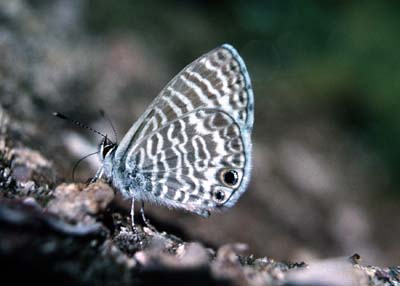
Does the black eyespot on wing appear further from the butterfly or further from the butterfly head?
the butterfly head

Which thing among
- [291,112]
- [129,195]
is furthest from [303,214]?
[129,195]

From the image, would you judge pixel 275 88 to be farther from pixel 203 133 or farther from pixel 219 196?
pixel 219 196

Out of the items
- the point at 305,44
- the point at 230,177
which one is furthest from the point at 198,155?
the point at 305,44

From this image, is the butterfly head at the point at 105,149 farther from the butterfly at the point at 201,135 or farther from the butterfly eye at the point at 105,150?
the butterfly at the point at 201,135

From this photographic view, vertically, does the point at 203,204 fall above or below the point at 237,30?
below

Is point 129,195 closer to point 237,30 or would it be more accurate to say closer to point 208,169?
point 208,169

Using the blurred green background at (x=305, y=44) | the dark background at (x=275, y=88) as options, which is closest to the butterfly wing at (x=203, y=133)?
the dark background at (x=275, y=88)
